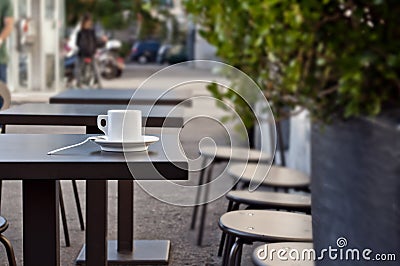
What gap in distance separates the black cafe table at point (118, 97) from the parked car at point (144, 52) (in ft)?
102

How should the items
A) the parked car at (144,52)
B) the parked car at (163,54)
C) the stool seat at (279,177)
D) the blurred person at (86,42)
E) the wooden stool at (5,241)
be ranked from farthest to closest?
the parked car at (144,52) → the parked car at (163,54) → the blurred person at (86,42) → the stool seat at (279,177) → the wooden stool at (5,241)

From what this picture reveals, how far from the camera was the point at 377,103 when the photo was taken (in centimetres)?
173

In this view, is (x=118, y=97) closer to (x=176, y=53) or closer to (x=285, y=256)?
(x=285, y=256)

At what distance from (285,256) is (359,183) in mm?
827

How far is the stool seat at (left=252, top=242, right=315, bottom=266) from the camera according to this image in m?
2.61

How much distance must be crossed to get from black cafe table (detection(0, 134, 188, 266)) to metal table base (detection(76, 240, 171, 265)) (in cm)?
85

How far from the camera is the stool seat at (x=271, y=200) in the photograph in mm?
3732

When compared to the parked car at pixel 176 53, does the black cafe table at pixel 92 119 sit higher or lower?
higher

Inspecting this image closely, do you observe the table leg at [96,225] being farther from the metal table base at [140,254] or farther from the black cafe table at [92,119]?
the metal table base at [140,254]

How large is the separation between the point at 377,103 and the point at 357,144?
18 cm

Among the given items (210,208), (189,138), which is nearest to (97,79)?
(210,208)

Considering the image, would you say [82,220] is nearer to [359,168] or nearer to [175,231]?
[175,231]
